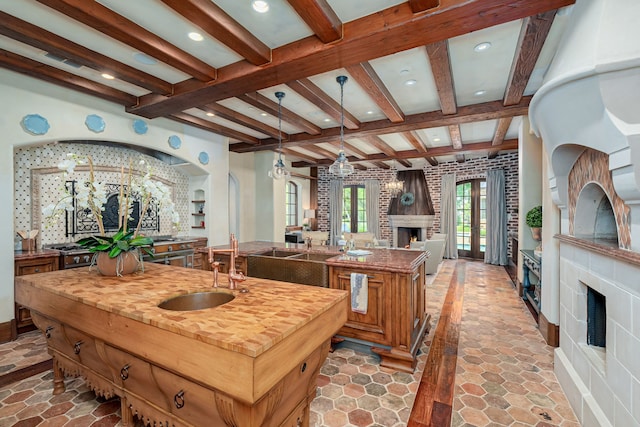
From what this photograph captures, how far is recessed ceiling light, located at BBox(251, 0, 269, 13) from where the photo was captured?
2.08 m

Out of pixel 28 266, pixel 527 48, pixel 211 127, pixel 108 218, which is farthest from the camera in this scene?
pixel 211 127

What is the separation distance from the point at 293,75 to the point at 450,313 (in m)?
3.52

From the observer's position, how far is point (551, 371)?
246 centimetres

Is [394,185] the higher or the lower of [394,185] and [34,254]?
the higher

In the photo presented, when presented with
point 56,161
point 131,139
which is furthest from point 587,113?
point 56,161

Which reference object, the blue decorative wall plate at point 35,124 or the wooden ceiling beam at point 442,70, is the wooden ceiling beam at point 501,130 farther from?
the blue decorative wall plate at point 35,124

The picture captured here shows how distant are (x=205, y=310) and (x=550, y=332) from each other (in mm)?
3378

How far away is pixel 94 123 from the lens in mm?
3746

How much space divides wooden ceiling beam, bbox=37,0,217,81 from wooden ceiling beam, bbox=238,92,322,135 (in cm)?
72

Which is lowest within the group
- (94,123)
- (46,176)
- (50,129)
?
(46,176)

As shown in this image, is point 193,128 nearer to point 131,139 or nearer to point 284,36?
point 131,139

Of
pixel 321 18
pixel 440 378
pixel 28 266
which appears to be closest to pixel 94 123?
pixel 28 266

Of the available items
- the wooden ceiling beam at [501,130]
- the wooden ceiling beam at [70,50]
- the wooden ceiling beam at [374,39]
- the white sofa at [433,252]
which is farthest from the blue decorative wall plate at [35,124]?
the wooden ceiling beam at [501,130]

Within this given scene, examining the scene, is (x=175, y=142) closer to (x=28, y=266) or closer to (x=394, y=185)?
(x=28, y=266)
